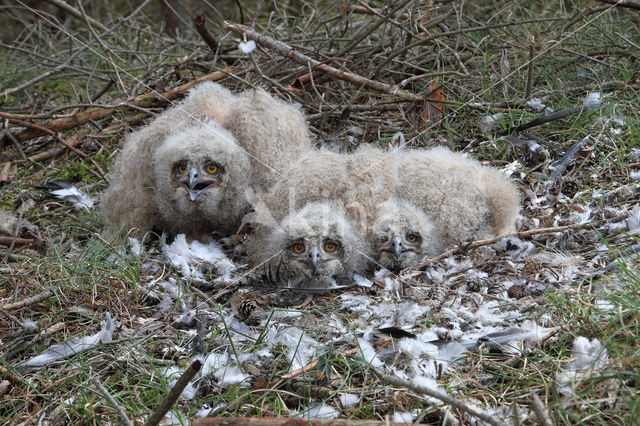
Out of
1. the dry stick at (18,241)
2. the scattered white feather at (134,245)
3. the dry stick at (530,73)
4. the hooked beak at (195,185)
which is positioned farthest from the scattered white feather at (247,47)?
the dry stick at (530,73)

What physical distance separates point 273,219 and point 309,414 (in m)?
1.75

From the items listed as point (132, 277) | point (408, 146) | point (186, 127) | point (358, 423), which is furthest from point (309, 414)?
point (408, 146)

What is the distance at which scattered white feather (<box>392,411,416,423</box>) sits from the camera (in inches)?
96.7

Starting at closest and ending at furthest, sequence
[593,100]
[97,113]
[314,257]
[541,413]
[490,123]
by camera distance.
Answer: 1. [541,413]
2. [314,257]
3. [593,100]
4. [490,123]
5. [97,113]

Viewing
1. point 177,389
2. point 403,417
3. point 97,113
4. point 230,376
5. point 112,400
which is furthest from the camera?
point 97,113

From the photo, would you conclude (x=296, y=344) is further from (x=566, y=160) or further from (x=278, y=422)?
(x=566, y=160)

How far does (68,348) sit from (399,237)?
6.61ft

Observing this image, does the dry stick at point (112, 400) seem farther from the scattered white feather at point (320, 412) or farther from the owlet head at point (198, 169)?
the owlet head at point (198, 169)

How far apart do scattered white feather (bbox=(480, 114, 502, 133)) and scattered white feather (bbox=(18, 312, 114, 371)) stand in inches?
131

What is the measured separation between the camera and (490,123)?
16.8ft

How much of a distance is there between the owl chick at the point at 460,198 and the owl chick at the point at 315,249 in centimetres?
56

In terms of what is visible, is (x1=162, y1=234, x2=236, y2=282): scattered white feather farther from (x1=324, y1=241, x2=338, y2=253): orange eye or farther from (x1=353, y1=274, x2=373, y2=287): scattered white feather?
(x1=353, y1=274, x2=373, y2=287): scattered white feather

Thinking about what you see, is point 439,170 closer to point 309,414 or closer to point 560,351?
point 560,351

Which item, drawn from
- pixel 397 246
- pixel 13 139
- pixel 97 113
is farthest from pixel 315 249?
pixel 13 139
